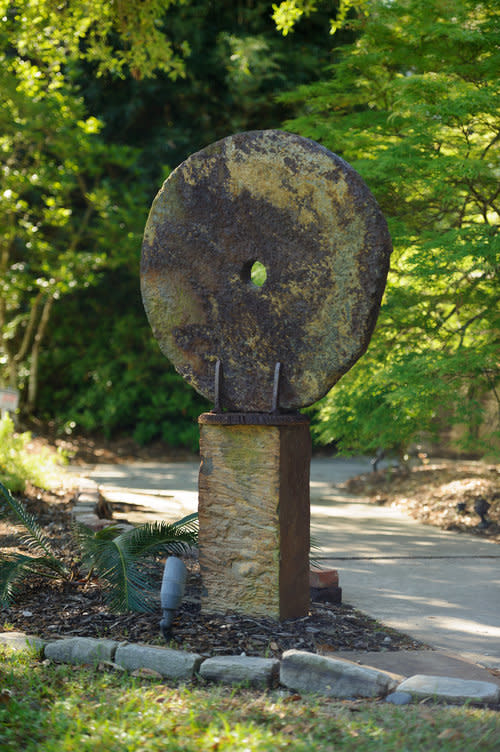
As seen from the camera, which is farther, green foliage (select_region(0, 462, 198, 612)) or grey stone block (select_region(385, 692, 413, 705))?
green foliage (select_region(0, 462, 198, 612))

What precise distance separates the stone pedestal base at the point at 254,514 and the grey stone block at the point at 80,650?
73 cm

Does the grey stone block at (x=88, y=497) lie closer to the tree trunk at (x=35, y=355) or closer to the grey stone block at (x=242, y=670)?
the grey stone block at (x=242, y=670)

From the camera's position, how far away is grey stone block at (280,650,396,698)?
316cm

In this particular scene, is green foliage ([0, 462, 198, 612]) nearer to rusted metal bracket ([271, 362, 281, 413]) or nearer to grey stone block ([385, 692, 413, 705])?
rusted metal bracket ([271, 362, 281, 413])

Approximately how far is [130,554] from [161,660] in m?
1.01

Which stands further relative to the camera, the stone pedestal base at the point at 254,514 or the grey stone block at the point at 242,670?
the stone pedestal base at the point at 254,514

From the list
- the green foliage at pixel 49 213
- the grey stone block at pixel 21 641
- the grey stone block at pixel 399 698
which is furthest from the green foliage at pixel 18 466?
the grey stone block at pixel 399 698

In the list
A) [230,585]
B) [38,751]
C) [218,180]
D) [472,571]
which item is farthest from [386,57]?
[38,751]

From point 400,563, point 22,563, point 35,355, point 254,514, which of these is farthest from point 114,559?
point 35,355

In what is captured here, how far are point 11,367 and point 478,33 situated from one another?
30.8ft

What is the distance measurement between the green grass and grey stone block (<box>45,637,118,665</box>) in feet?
0.59

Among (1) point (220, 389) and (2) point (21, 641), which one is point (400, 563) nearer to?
(1) point (220, 389)

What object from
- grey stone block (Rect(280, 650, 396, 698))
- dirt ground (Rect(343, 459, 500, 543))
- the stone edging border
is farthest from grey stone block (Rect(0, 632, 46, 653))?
dirt ground (Rect(343, 459, 500, 543))

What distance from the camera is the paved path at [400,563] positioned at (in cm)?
429
